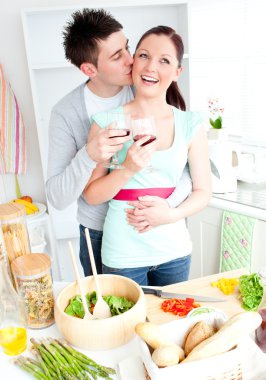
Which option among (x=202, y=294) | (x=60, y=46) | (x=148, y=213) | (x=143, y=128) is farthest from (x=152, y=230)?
(x=60, y=46)

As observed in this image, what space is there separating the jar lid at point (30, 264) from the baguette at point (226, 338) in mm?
435

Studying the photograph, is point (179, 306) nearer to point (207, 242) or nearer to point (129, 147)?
point (129, 147)

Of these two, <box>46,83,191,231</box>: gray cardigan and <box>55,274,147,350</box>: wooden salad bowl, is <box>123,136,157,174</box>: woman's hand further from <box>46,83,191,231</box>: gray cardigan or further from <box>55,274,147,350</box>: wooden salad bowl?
<box>55,274,147,350</box>: wooden salad bowl

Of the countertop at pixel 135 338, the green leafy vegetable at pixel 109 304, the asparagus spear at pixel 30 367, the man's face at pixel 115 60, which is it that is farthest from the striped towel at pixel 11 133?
the asparagus spear at pixel 30 367

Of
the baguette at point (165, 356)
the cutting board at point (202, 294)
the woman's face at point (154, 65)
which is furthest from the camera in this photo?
the woman's face at point (154, 65)

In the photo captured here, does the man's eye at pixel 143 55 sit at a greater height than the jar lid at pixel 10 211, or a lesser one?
greater

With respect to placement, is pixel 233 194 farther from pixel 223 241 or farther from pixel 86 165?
pixel 86 165

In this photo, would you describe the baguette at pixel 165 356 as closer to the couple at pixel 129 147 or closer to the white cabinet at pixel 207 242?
the couple at pixel 129 147

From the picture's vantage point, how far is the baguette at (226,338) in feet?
2.68

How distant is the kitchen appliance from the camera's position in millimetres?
2428

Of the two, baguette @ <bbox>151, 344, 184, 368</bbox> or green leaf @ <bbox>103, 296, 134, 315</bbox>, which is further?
green leaf @ <bbox>103, 296, 134, 315</bbox>

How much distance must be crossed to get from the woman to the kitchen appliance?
99 centimetres

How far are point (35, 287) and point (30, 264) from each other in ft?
0.19

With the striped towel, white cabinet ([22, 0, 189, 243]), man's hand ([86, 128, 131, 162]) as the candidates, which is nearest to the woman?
man's hand ([86, 128, 131, 162])
